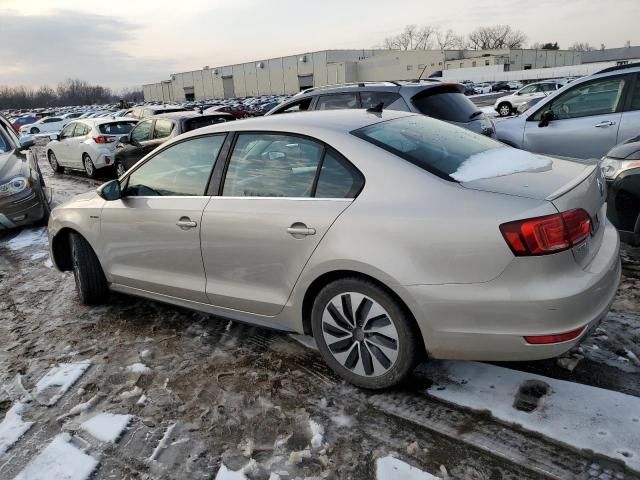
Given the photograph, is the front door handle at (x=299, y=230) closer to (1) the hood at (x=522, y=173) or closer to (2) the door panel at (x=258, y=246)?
(2) the door panel at (x=258, y=246)

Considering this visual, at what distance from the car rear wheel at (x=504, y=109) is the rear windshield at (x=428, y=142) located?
24.4 meters

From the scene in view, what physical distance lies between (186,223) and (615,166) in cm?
362

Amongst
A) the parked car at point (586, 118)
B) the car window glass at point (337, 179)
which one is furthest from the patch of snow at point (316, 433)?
the parked car at point (586, 118)

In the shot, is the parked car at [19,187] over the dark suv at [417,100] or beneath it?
beneath

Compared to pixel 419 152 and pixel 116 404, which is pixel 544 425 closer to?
pixel 419 152

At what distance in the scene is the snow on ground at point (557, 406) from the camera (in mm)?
2467

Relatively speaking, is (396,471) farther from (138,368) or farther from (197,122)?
(197,122)

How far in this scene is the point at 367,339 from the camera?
288cm

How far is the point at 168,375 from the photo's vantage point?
341cm

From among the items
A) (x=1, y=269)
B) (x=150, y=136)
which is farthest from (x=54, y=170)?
(x=1, y=269)

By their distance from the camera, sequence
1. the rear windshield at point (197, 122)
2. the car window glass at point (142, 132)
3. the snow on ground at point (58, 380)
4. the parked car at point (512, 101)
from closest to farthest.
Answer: the snow on ground at point (58, 380) < the rear windshield at point (197, 122) < the car window glass at point (142, 132) < the parked car at point (512, 101)

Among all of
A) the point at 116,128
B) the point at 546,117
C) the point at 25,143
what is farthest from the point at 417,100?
the point at 116,128

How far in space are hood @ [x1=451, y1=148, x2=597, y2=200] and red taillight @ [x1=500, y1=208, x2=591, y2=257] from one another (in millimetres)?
151

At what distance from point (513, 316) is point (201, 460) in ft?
5.54
